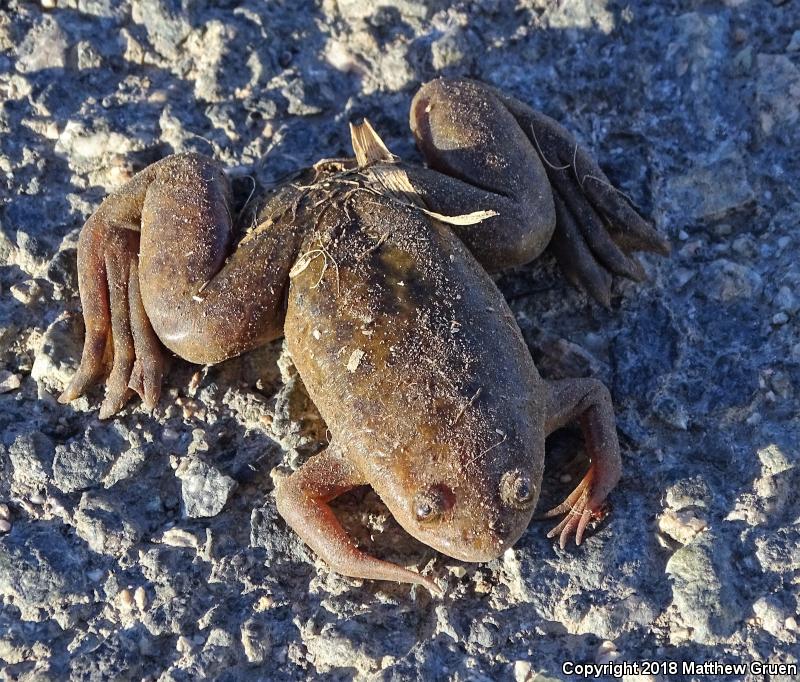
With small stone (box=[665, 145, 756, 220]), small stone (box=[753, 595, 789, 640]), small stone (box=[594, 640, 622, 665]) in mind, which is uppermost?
small stone (box=[665, 145, 756, 220])

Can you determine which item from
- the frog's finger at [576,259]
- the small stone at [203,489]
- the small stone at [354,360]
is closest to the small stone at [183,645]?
the small stone at [203,489]

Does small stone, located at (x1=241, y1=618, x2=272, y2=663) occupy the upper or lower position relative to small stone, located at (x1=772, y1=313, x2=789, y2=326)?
lower

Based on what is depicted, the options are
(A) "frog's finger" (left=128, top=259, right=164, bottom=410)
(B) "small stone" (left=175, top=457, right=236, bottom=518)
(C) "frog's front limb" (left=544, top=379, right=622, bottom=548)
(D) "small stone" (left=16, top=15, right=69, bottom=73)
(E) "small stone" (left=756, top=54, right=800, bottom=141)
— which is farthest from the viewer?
(D) "small stone" (left=16, top=15, right=69, bottom=73)

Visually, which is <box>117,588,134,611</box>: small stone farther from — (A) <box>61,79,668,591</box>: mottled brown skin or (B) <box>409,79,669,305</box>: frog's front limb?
(B) <box>409,79,669,305</box>: frog's front limb

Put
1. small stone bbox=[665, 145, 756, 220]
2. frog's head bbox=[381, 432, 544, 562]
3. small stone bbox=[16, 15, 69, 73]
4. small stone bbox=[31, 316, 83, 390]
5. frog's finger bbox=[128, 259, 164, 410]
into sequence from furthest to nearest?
small stone bbox=[16, 15, 69, 73] < small stone bbox=[665, 145, 756, 220] < small stone bbox=[31, 316, 83, 390] < frog's finger bbox=[128, 259, 164, 410] < frog's head bbox=[381, 432, 544, 562]

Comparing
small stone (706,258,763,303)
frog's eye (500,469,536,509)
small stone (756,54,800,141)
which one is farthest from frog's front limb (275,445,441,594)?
small stone (756,54,800,141)

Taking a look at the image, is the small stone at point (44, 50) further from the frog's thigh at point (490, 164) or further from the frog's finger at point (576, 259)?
the frog's finger at point (576, 259)

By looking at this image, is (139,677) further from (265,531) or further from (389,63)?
(389,63)

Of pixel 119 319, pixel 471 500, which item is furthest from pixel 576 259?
pixel 119 319
